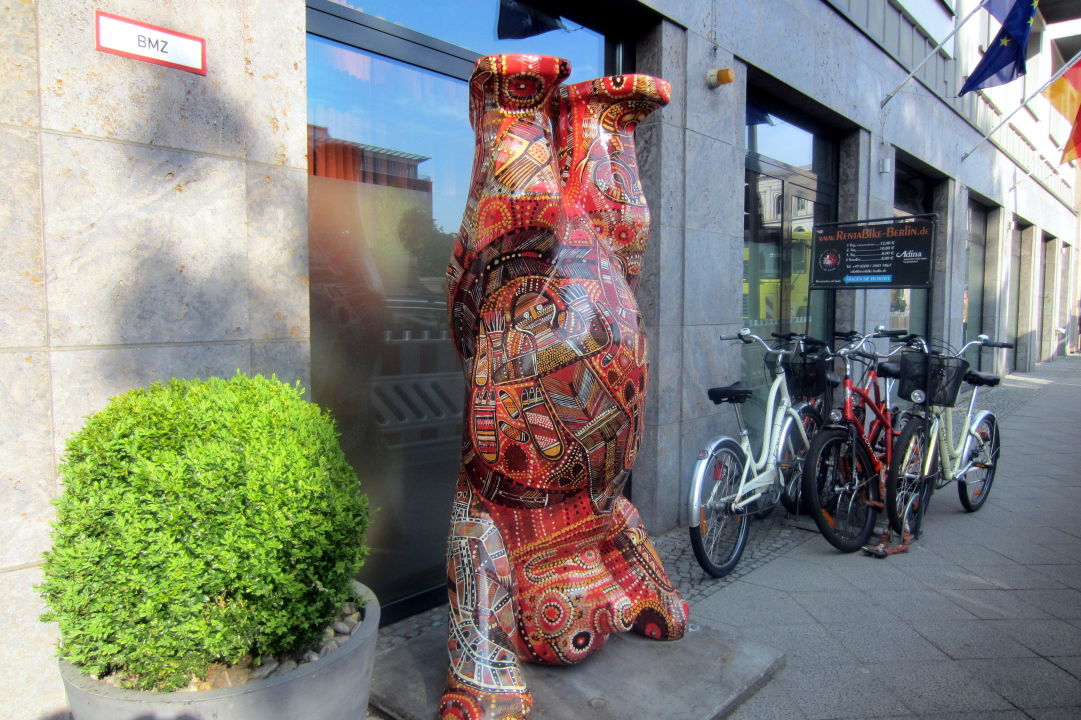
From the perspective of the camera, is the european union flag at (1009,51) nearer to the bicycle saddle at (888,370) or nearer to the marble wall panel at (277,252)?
the bicycle saddle at (888,370)

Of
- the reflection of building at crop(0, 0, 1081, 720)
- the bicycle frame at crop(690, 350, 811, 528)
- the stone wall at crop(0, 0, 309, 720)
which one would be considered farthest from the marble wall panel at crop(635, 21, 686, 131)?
the stone wall at crop(0, 0, 309, 720)

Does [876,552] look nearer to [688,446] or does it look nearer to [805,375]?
[805,375]

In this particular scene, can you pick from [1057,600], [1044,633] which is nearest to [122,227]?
[1044,633]

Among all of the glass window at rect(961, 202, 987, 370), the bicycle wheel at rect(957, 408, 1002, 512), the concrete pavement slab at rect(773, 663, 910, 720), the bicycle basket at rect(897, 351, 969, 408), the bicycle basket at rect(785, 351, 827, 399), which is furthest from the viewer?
the glass window at rect(961, 202, 987, 370)

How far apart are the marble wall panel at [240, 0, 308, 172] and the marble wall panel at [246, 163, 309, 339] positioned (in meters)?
0.08

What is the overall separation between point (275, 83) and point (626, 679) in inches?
97.2

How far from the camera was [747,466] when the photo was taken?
163 inches

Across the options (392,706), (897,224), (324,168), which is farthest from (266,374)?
(897,224)

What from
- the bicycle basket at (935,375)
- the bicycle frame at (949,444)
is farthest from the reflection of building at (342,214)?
the bicycle frame at (949,444)

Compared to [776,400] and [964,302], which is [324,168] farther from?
[964,302]

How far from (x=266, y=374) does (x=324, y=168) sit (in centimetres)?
104

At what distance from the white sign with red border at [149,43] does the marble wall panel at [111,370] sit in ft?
2.96

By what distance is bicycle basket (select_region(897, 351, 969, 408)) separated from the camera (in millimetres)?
4711

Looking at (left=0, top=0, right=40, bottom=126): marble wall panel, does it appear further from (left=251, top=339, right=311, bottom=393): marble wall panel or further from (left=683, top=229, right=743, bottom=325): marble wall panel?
(left=683, top=229, right=743, bottom=325): marble wall panel
